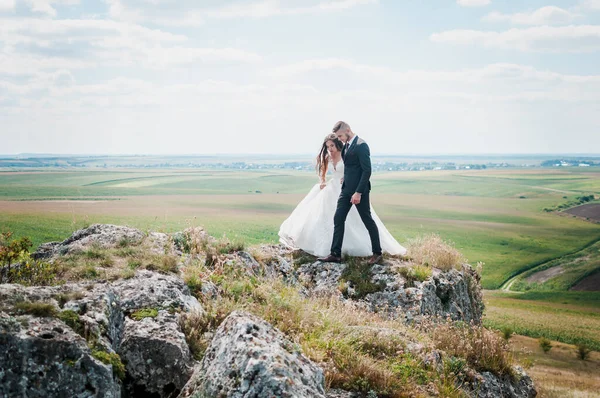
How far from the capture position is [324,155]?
1417 cm

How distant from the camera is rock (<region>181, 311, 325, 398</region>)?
14.4 ft

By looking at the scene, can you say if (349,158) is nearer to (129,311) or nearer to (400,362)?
(400,362)

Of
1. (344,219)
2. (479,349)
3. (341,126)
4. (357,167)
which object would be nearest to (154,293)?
(479,349)

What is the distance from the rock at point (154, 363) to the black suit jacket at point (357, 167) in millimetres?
8046

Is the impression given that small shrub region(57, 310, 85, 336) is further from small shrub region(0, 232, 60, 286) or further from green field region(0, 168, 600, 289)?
green field region(0, 168, 600, 289)

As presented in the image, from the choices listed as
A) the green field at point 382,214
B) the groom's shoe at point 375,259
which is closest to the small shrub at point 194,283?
the groom's shoe at point 375,259

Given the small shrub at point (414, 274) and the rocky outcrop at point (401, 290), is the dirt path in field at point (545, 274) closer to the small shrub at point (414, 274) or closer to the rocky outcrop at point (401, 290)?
the rocky outcrop at point (401, 290)

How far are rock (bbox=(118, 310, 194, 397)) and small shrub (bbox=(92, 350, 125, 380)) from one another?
0.58 m

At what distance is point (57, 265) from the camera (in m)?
8.06

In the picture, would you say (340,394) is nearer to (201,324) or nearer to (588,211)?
A: (201,324)

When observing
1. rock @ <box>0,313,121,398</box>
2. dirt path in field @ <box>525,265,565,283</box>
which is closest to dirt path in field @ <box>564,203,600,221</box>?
dirt path in field @ <box>525,265,565,283</box>

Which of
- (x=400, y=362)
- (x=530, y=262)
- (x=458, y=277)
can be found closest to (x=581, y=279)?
(x=530, y=262)

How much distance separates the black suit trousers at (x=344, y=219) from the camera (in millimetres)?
13320

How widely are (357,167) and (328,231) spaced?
Result: 7.62 ft
